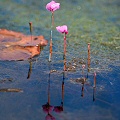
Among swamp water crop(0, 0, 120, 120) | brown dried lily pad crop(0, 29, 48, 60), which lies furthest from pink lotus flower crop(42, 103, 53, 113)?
brown dried lily pad crop(0, 29, 48, 60)

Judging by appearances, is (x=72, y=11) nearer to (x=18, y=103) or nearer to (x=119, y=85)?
(x=119, y=85)

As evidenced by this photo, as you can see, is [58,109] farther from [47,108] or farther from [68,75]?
[68,75]

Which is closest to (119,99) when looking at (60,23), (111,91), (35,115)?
(111,91)

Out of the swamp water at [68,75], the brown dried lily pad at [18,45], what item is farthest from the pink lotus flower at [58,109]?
the brown dried lily pad at [18,45]

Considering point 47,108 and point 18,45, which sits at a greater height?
point 18,45

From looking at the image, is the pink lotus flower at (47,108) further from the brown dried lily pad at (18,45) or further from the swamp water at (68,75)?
the brown dried lily pad at (18,45)

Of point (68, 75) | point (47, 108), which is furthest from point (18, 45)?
point (47, 108)
